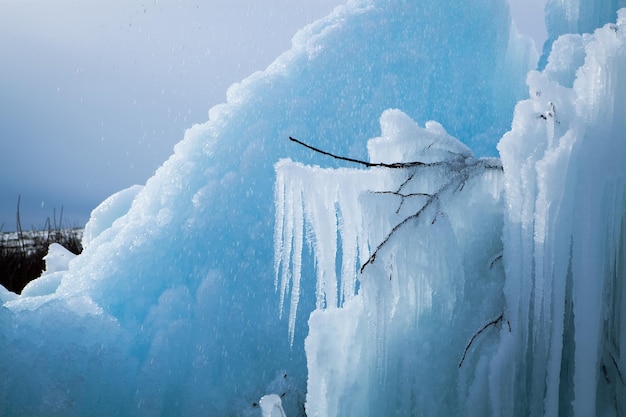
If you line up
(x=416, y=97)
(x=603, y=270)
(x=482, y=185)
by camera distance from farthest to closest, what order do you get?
1. (x=416, y=97)
2. (x=482, y=185)
3. (x=603, y=270)

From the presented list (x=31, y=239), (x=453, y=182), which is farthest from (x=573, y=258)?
(x=31, y=239)

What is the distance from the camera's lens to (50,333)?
13.0ft

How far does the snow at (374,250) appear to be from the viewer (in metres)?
2.44

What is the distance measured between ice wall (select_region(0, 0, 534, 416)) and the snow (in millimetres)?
15

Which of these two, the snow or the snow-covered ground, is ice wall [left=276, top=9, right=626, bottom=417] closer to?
the snow

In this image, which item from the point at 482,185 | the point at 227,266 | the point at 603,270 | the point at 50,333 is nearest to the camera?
the point at 603,270

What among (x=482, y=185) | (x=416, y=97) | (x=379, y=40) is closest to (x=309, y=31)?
(x=379, y=40)

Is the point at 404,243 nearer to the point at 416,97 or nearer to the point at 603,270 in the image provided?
the point at 603,270

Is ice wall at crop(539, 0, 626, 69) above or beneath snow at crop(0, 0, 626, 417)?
above

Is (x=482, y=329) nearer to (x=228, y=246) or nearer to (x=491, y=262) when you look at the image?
(x=491, y=262)

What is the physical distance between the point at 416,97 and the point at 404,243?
279cm

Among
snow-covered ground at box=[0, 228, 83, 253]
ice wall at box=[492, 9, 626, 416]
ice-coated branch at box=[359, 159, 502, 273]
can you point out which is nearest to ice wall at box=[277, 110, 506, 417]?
ice-coated branch at box=[359, 159, 502, 273]

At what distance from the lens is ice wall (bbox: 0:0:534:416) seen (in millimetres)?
3961

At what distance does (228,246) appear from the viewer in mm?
4406
